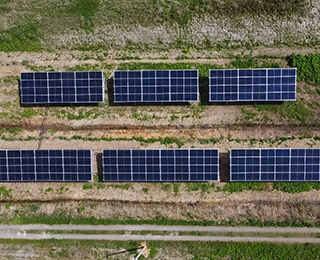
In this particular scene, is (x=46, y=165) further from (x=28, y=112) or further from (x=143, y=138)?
(x=143, y=138)

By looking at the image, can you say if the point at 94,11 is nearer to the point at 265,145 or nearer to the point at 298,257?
the point at 265,145

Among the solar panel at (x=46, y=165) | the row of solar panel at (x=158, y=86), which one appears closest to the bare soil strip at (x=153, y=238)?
the solar panel at (x=46, y=165)

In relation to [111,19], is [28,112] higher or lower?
lower

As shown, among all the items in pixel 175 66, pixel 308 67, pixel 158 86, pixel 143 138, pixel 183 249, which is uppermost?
pixel 175 66

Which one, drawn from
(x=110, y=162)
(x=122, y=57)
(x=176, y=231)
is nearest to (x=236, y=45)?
(x=122, y=57)

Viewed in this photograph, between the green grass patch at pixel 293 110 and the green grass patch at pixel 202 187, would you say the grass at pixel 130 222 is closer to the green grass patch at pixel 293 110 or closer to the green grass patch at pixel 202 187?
the green grass patch at pixel 202 187

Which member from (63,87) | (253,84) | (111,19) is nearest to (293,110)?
(253,84)
